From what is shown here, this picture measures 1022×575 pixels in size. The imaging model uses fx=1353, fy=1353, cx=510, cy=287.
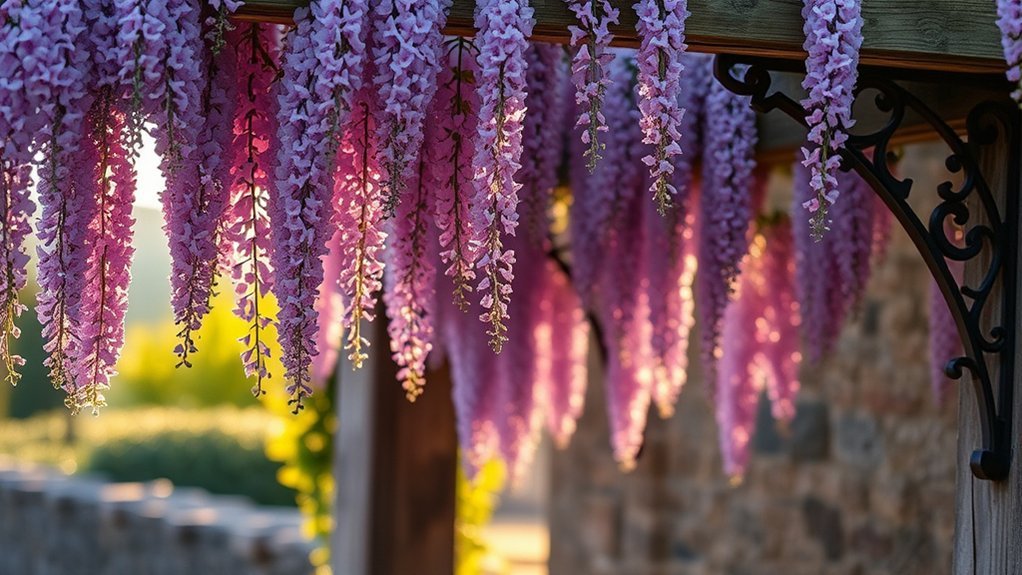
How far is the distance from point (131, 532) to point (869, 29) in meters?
5.24


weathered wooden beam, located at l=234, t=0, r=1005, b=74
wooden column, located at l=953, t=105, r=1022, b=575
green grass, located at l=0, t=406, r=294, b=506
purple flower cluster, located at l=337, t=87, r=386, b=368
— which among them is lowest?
green grass, located at l=0, t=406, r=294, b=506

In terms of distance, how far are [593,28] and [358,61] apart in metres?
0.32

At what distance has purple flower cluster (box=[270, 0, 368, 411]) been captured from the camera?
172 centimetres

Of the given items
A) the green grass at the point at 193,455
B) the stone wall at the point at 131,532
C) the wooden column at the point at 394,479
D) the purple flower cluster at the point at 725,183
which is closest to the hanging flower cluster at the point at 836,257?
the purple flower cluster at the point at 725,183

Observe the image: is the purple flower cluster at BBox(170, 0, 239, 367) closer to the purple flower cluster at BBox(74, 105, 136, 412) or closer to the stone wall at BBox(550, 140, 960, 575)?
the purple flower cluster at BBox(74, 105, 136, 412)

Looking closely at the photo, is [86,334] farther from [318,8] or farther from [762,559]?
[762,559]

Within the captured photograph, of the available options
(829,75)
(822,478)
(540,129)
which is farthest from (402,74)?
(822,478)

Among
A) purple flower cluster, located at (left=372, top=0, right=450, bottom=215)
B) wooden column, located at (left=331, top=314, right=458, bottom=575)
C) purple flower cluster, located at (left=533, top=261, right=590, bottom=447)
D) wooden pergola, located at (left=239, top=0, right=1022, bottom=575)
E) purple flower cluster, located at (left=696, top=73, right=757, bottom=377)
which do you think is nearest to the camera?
purple flower cluster, located at (left=372, top=0, right=450, bottom=215)

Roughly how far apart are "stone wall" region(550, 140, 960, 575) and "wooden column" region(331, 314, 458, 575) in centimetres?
71

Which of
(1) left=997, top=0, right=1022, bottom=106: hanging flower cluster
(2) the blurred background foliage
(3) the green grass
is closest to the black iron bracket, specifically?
(1) left=997, top=0, right=1022, bottom=106: hanging flower cluster

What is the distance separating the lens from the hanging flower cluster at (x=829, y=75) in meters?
1.82

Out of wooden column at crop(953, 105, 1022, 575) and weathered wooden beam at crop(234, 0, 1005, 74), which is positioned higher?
weathered wooden beam at crop(234, 0, 1005, 74)

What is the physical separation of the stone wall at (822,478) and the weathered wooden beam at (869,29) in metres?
1.36

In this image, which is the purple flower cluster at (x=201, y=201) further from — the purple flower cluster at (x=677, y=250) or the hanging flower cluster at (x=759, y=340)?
the hanging flower cluster at (x=759, y=340)
